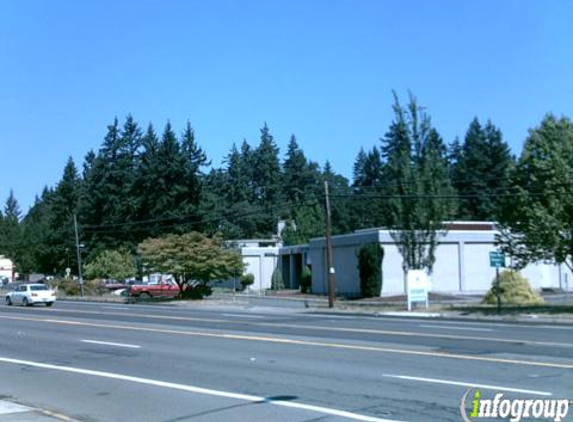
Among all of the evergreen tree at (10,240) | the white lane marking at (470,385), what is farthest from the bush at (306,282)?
the evergreen tree at (10,240)

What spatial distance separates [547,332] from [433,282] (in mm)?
30310

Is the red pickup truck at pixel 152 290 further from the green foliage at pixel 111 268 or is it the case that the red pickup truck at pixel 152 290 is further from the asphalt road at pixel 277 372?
the asphalt road at pixel 277 372

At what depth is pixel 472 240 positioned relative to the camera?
2093 inches

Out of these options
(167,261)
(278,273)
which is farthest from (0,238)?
(167,261)

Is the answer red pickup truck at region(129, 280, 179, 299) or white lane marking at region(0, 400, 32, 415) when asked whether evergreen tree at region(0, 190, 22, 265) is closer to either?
red pickup truck at region(129, 280, 179, 299)

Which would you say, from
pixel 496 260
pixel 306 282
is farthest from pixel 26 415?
pixel 306 282

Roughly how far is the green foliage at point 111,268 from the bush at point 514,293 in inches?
2087

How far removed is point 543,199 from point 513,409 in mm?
23648

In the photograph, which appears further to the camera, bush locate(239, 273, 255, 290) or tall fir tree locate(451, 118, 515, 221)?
tall fir tree locate(451, 118, 515, 221)

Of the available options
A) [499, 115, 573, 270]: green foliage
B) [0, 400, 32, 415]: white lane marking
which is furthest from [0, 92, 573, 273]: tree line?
[0, 400, 32, 415]: white lane marking

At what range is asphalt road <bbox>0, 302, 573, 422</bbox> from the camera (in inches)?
379

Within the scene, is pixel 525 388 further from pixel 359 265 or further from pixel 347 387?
pixel 359 265

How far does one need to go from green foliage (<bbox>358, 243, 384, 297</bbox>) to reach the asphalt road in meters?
27.8

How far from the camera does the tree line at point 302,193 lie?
31.8m
